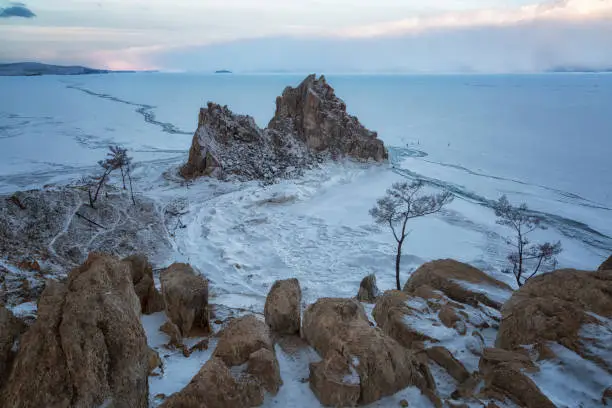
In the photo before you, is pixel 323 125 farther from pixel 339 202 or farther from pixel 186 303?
pixel 186 303

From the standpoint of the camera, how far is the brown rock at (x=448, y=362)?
9961 mm

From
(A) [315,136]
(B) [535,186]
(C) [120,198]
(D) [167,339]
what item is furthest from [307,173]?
(D) [167,339]

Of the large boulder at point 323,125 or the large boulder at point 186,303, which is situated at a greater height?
the large boulder at point 323,125

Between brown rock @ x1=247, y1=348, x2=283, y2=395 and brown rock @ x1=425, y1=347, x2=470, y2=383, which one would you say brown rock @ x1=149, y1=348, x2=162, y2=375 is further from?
brown rock @ x1=425, y1=347, x2=470, y2=383

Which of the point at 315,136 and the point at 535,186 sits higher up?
the point at 315,136

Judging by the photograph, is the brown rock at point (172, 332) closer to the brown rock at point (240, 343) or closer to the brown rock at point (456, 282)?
the brown rock at point (240, 343)

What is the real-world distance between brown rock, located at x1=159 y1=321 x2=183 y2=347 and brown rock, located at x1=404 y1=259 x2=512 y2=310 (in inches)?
348

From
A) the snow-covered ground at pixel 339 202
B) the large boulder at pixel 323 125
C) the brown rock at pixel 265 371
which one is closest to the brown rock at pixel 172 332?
the snow-covered ground at pixel 339 202

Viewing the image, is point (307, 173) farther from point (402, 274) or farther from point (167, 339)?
point (167, 339)

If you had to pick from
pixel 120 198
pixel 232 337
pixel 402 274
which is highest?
pixel 232 337

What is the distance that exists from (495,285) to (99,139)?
71679mm

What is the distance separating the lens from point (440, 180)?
4650 cm

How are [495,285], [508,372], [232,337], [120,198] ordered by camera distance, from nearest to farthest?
[508,372], [232,337], [495,285], [120,198]

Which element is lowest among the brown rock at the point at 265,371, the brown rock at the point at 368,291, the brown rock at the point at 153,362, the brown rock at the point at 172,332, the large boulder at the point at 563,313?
the brown rock at the point at 368,291
